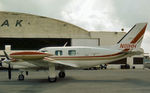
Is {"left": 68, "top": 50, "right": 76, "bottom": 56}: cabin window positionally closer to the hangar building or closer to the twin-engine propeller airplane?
the twin-engine propeller airplane

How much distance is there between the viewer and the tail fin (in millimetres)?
14472

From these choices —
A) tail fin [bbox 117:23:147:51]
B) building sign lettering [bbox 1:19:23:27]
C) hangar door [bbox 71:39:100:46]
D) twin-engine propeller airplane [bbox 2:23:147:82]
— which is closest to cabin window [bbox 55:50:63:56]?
twin-engine propeller airplane [bbox 2:23:147:82]

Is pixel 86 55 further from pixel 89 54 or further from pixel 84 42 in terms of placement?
pixel 84 42

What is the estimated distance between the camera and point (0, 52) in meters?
34.9

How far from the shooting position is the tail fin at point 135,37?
14472 mm

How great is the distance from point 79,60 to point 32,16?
1101 inches

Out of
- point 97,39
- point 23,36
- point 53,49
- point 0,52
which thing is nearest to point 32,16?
point 23,36

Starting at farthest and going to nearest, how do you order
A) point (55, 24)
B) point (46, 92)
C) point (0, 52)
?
point (55, 24)
point (0, 52)
point (46, 92)

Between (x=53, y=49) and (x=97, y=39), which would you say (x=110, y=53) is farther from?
(x=97, y=39)

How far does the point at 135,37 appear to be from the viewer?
1466 cm

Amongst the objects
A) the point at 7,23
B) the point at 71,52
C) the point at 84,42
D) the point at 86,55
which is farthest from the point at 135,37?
the point at 7,23

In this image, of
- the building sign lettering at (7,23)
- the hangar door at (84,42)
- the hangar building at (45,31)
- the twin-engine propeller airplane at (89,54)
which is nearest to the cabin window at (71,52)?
the twin-engine propeller airplane at (89,54)

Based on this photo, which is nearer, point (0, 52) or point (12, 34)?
point (0, 52)

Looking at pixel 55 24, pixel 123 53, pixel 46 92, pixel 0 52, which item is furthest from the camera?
pixel 55 24
